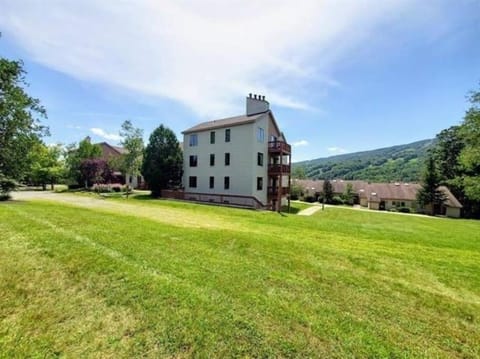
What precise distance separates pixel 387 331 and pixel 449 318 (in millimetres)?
1184

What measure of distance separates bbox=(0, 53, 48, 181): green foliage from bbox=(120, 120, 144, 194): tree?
12696mm

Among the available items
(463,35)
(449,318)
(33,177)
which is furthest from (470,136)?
(33,177)

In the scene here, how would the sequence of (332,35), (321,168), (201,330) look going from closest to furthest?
(201,330) → (332,35) → (321,168)

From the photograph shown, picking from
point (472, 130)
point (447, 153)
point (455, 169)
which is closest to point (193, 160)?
point (472, 130)

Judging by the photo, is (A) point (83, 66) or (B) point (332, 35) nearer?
(B) point (332, 35)

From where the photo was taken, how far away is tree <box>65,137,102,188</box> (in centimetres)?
3656

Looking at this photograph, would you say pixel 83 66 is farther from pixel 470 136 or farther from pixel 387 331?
pixel 470 136

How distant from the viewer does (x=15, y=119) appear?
42.6 ft

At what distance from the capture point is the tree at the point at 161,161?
1091 inches

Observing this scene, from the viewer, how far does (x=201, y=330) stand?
3104mm

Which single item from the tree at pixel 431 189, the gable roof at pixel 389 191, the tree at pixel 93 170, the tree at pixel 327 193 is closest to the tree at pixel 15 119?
the tree at pixel 93 170

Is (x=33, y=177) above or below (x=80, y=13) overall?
below

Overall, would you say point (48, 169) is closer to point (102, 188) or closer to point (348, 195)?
point (102, 188)

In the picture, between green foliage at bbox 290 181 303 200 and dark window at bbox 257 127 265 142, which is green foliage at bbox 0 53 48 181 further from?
green foliage at bbox 290 181 303 200
